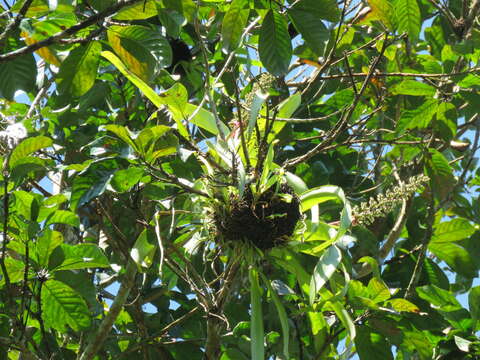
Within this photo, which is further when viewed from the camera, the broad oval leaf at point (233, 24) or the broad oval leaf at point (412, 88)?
the broad oval leaf at point (412, 88)

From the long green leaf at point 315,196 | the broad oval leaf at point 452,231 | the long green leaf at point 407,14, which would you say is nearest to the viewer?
the long green leaf at point 315,196

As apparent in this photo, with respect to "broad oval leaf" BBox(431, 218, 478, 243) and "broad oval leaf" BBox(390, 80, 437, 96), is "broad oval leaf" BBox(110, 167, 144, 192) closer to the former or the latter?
"broad oval leaf" BBox(390, 80, 437, 96)

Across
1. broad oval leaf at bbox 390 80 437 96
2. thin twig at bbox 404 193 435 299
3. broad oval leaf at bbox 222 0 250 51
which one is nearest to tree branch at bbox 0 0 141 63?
broad oval leaf at bbox 222 0 250 51

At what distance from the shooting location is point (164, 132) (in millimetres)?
1561

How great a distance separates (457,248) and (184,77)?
104cm

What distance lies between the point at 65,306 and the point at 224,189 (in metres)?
0.58

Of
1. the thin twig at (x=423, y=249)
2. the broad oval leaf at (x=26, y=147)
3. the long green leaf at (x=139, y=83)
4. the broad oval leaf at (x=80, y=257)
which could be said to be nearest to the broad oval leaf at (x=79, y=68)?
the broad oval leaf at (x=26, y=147)

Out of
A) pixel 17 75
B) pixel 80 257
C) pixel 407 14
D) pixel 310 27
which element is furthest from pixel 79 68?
pixel 407 14

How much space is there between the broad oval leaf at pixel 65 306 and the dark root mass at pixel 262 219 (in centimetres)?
49

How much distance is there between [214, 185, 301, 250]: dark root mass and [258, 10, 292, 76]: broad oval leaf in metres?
0.33

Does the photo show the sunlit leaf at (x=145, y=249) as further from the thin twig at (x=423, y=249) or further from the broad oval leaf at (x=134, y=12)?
the thin twig at (x=423, y=249)

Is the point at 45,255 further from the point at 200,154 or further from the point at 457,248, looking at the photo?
the point at 457,248

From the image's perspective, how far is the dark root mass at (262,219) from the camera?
151cm

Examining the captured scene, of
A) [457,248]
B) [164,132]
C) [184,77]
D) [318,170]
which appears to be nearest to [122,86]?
[184,77]
